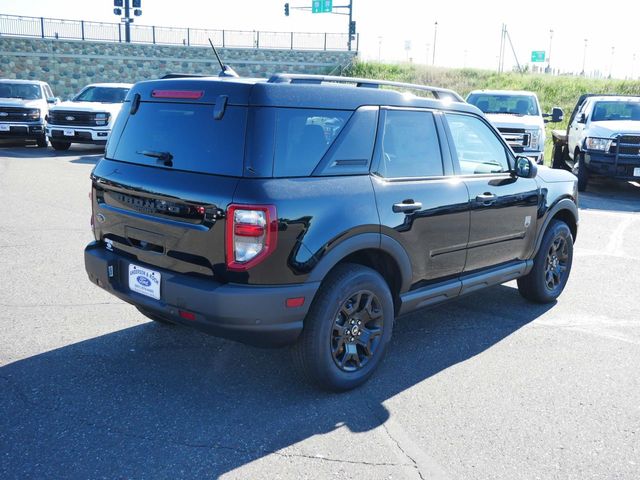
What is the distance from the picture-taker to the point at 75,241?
299 inches

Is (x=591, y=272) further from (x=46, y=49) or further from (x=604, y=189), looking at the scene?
(x=46, y=49)

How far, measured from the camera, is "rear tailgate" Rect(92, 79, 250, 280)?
11.4 ft

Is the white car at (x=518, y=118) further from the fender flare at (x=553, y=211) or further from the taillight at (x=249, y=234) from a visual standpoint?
the taillight at (x=249, y=234)

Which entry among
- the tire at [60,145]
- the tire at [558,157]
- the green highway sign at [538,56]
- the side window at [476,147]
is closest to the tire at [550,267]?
the side window at [476,147]

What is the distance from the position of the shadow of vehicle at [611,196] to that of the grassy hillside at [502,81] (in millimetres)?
21934

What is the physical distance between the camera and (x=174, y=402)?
3.76m

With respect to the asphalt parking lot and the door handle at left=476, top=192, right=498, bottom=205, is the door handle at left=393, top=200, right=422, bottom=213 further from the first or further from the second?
the asphalt parking lot

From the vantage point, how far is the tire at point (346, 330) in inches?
147

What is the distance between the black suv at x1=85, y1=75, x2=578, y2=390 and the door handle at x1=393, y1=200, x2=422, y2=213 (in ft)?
0.04

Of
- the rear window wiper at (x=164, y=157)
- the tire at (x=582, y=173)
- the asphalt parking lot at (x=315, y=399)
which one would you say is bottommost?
the asphalt parking lot at (x=315, y=399)

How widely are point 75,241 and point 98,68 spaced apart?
36158 millimetres

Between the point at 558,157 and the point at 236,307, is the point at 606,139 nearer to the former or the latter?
the point at 558,157

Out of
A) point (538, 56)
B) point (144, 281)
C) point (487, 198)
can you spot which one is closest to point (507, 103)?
point (487, 198)

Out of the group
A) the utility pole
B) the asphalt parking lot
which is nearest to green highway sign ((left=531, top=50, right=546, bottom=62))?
the utility pole
